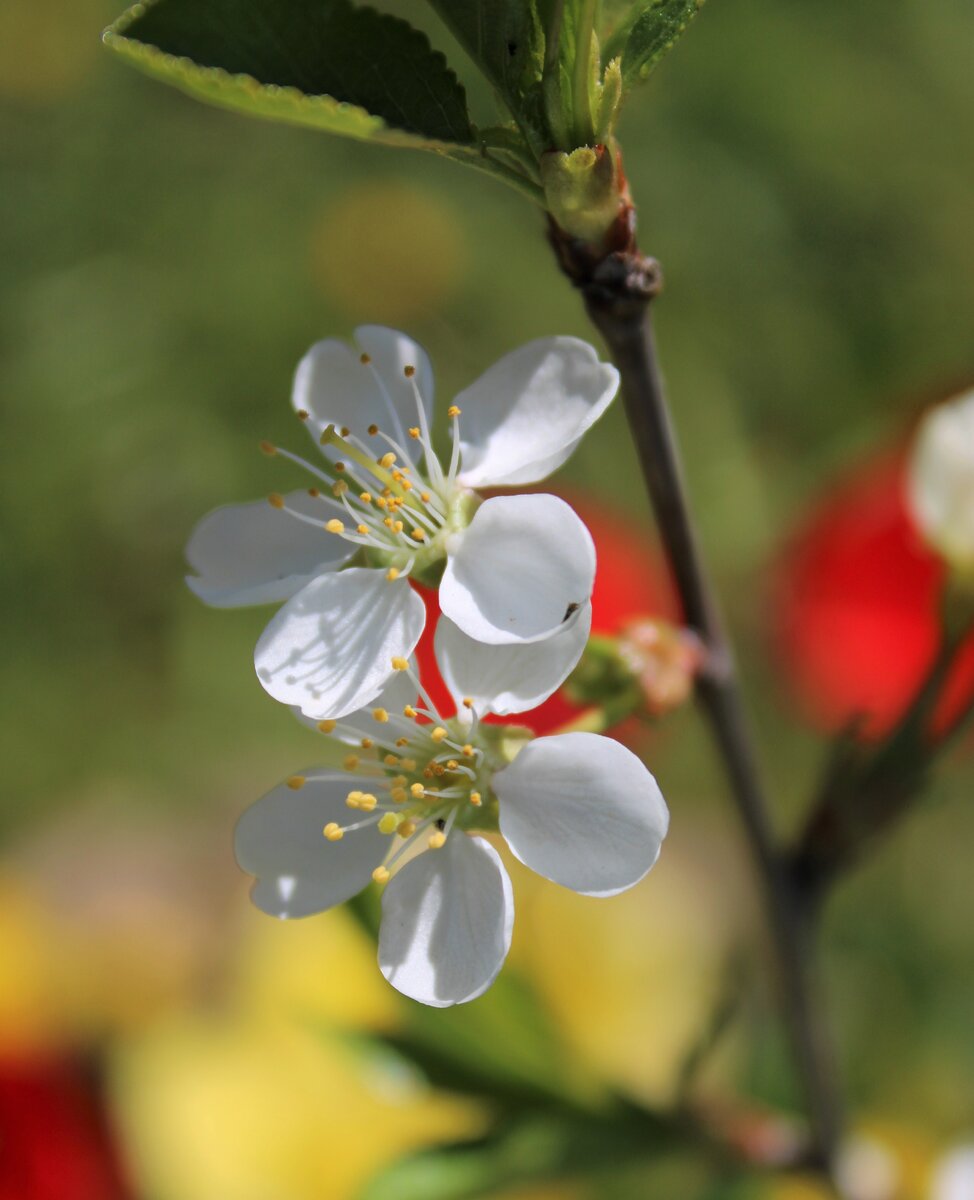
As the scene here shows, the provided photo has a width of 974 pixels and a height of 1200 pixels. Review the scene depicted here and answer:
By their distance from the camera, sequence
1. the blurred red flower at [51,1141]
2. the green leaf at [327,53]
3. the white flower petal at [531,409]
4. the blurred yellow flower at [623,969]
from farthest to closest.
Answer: the blurred yellow flower at [623,969] < the blurred red flower at [51,1141] < the white flower petal at [531,409] < the green leaf at [327,53]

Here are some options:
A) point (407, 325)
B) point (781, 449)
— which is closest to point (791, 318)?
point (781, 449)

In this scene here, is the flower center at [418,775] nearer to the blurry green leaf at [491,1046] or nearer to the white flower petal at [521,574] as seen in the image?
the white flower petal at [521,574]

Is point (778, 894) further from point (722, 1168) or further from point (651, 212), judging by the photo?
point (651, 212)

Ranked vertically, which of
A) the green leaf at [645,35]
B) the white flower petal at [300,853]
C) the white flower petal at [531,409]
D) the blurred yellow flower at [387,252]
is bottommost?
the blurred yellow flower at [387,252]

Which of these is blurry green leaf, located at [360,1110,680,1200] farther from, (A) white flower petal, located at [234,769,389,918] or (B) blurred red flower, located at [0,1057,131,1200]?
(B) blurred red flower, located at [0,1057,131,1200]

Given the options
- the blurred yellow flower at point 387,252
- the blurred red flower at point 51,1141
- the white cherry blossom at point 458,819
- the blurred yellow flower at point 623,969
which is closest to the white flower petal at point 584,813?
the white cherry blossom at point 458,819

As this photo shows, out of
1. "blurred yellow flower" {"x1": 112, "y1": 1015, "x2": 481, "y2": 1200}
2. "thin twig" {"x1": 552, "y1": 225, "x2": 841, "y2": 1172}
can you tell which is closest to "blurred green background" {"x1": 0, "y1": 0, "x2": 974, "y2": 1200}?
"blurred yellow flower" {"x1": 112, "y1": 1015, "x2": 481, "y2": 1200}

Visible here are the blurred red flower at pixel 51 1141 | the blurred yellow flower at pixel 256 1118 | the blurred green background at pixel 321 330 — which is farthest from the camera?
the blurred green background at pixel 321 330

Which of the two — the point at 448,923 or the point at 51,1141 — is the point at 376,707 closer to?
the point at 448,923
